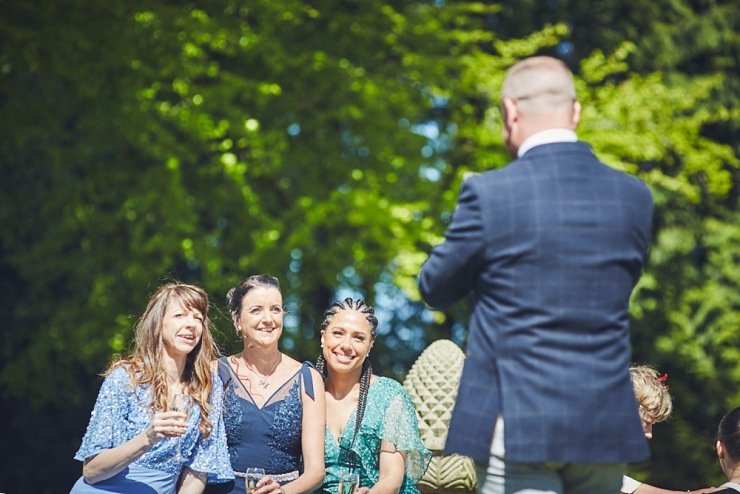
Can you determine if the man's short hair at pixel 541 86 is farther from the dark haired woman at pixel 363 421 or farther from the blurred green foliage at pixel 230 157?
the blurred green foliage at pixel 230 157

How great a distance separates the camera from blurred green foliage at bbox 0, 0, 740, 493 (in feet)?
34.8

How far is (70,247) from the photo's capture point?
1250cm

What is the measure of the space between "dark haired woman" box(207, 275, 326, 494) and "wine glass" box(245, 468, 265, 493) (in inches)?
8.6

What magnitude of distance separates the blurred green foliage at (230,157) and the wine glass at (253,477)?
5954 mm

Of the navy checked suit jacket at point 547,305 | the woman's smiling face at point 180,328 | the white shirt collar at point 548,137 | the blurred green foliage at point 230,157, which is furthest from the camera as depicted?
the blurred green foliage at point 230,157

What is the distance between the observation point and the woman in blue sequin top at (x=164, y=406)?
3.95 meters

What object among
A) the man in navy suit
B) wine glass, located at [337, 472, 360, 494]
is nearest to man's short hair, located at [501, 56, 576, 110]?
the man in navy suit

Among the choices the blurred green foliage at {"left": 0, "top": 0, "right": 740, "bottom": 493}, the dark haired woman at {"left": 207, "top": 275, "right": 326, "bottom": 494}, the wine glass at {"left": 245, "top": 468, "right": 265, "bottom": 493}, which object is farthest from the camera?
the blurred green foliage at {"left": 0, "top": 0, "right": 740, "bottom": 493}

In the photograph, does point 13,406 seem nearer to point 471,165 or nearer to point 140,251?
point 140,251

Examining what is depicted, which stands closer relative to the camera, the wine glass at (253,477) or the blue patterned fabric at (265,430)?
the wine glass at (253,477)

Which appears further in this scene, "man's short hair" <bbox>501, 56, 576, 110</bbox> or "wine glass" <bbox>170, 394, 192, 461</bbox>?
"wine glass" <bbox>170, 394, 192, 461</bbox>

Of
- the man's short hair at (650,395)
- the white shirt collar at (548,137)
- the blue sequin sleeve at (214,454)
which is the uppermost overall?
Result: the white shirt collar at (548,137)

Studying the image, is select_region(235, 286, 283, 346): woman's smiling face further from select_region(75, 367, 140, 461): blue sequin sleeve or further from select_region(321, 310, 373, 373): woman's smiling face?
select_region(75, 367, 140, 461): blue sequin sleeve

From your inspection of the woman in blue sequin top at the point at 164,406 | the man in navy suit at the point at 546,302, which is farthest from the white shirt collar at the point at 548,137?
the woman in blue sequin top at the point at 164,406
